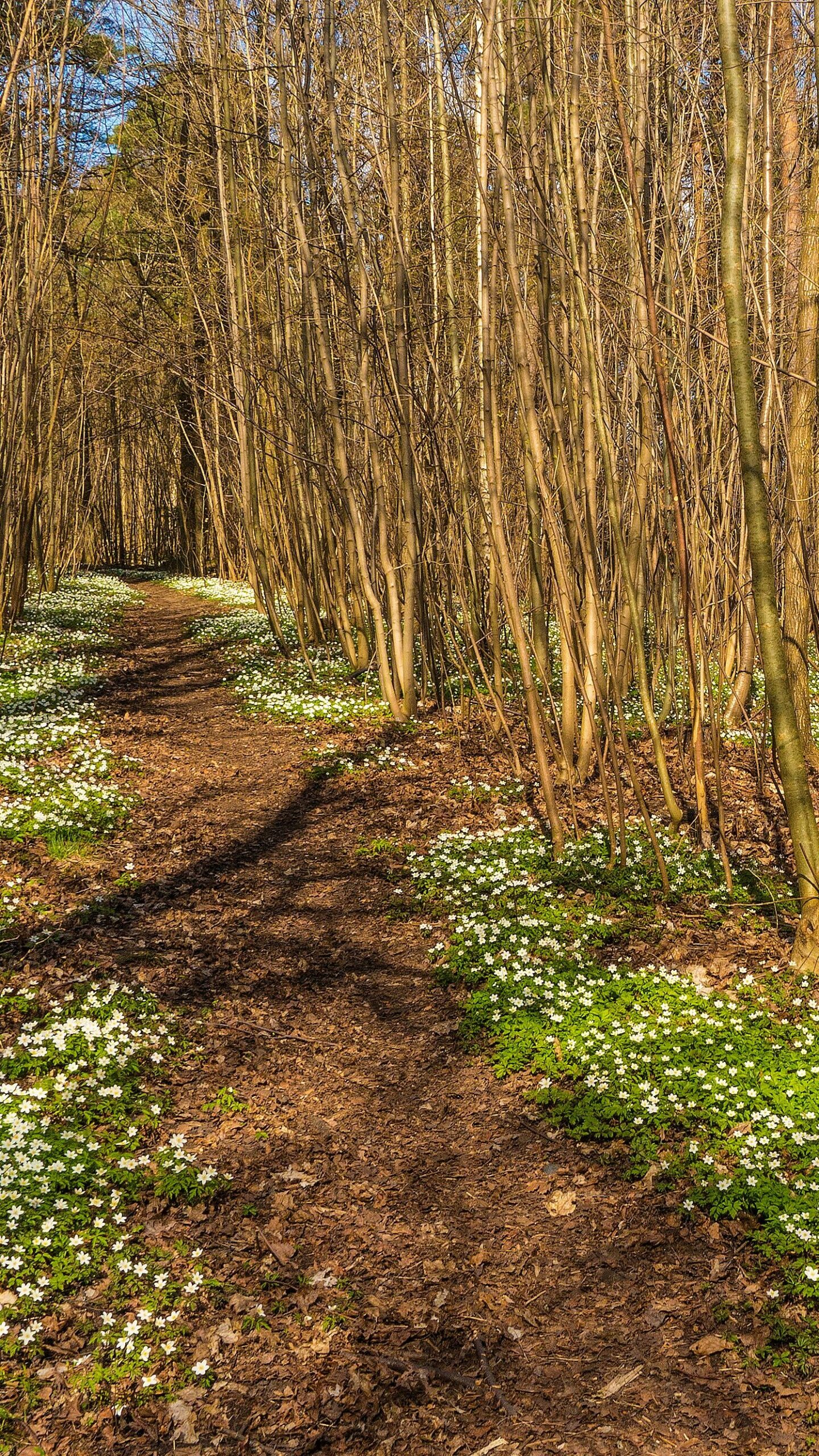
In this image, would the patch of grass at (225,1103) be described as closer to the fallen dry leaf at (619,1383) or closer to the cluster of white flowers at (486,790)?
the fallen dry leaf at (619,1383)

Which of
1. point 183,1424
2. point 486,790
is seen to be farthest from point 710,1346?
point 486,790

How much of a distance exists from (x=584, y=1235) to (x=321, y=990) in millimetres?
2937

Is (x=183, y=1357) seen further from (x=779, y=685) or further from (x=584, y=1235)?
(x=779, y=685)

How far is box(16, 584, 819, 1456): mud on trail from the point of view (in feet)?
12.6

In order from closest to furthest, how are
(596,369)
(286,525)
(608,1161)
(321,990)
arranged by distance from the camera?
(608,1161) → (321,990) → (596,369) → (286,525)

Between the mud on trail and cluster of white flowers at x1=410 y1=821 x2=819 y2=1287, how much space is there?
0.26 m

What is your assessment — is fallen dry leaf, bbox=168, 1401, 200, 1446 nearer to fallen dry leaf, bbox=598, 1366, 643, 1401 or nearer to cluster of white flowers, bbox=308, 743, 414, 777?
fallen dry leaf, bbox=598, 1366, 643, 1401

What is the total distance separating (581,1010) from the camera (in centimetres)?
634

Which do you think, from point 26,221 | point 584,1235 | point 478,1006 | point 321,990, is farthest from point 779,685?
point 26,221

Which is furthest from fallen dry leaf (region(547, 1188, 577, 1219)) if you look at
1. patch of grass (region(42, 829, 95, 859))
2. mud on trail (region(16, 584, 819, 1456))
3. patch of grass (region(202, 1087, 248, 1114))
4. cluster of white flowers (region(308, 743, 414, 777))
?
cluster of white flowers (region(308, 743, 414, 777))

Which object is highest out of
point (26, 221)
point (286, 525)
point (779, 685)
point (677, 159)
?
point (26, 221)

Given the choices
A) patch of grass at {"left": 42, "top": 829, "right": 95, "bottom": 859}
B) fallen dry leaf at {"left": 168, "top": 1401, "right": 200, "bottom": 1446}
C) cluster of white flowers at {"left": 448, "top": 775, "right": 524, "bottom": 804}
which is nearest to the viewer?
fallen dry leaf at {"left": 168, "top": 1401, "right": 200, "bottom": 1446}

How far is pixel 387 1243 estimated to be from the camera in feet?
16.0

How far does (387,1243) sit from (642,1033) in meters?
2.03
